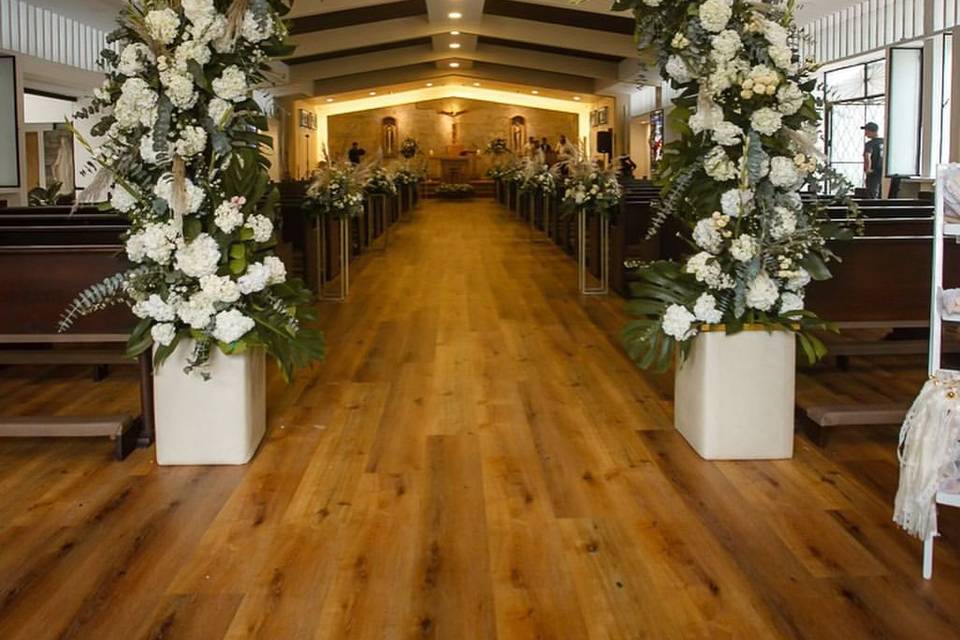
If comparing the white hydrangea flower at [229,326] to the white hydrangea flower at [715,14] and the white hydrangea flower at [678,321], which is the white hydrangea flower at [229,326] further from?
the white hydrangea flower at [715,14]

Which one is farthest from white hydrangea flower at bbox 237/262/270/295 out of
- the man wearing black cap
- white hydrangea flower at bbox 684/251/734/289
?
the man wearing black cap

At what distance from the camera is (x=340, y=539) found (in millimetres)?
3176

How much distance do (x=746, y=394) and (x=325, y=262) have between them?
615 cm

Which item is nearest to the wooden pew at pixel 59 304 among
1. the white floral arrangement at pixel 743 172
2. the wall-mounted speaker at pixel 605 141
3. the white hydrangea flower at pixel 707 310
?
the white floral arrangement at pixel 743 172

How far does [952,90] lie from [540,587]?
8.63 metres

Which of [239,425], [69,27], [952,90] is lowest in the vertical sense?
[239,425]

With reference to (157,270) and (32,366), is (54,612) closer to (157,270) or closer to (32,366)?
(157,270)

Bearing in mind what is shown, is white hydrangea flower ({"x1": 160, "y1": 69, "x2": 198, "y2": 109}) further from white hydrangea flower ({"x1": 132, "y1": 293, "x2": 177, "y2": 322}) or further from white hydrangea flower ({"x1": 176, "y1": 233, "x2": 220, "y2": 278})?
white hydrangea flower ({"x1": 132, "y1": 293, "x2": 177, "y2": 322})

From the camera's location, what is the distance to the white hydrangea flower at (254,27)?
378 centimetres

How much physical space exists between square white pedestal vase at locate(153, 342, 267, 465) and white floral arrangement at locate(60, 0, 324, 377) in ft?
0.29

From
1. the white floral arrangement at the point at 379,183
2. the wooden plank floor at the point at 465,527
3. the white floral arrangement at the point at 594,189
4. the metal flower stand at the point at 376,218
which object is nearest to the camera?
the wooden plank floor at the point at 465,527

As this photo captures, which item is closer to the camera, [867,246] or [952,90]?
[867,246]

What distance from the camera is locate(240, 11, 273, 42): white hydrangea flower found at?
3775 mm

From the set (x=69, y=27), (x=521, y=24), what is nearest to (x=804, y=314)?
(x=69, y=27)
